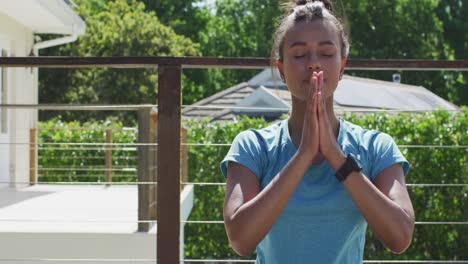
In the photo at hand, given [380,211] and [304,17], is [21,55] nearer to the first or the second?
[304,17]

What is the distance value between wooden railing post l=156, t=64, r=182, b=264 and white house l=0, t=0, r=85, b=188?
6044 mm

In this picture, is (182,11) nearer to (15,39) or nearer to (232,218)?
(15,39)

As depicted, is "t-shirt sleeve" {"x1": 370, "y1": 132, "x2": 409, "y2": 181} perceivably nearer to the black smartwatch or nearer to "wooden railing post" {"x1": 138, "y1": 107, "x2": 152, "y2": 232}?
the black smartwatch

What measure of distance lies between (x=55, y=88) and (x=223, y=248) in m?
11.1

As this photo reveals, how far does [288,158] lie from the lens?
179cm

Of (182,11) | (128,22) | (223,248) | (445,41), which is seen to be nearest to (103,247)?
(223,248)

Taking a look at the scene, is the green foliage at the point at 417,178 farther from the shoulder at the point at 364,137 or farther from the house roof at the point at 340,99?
the shoulder at the point at 364,137

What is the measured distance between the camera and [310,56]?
1770mm

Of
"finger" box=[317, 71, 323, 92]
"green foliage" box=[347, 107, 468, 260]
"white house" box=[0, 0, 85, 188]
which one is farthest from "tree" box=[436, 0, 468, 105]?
"finger" box=[317, 71, 323, 92]

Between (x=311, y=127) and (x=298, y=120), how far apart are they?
138 mm

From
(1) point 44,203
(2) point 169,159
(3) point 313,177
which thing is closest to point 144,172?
(1) point 44,203

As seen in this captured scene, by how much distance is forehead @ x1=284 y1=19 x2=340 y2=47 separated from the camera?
1.79 meters

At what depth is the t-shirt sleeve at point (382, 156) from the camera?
5.92 feet

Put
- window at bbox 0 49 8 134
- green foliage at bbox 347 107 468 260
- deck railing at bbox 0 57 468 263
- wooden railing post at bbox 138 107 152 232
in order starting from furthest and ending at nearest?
window at bbox 0 49 8 134
green foliage at bbox 347 107 468 260
wooden railing post at bbox 138 107 152 232
deck railing at bbox 0 57 468 263
